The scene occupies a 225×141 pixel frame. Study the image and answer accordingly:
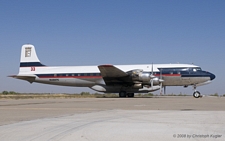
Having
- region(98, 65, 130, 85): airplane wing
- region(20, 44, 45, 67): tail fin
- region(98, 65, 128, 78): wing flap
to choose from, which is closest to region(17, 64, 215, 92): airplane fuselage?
region(20, 44, 45, 67): tail fin

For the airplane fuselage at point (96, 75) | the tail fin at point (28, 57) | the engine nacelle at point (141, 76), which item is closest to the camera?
the engine nacelle at point (141, 76)

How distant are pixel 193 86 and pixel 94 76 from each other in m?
12.8

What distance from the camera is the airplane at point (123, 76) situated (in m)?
37.7

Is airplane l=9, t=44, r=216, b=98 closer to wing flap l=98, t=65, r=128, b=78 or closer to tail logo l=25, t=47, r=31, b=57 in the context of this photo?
wing flap l=98, t=65, r=128, b=78

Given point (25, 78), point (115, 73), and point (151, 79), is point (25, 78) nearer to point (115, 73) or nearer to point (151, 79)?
point (115, 73)

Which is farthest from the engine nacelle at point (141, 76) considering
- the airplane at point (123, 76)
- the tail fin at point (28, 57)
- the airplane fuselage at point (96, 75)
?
the tail fin at point (28, 57)

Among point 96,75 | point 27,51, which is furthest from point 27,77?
point 96,75

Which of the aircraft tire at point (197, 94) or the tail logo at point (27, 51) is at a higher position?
the tail logo at point (27, 51)

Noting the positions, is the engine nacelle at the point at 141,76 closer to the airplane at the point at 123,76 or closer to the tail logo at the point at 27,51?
the airplane at the point at 123,76

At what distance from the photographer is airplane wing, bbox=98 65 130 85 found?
36750mm

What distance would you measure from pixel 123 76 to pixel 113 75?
1.25 metres

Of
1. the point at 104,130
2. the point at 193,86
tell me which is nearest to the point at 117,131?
the point at 104,130

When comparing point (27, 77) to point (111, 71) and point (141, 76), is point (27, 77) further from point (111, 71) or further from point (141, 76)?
point (141, 76)

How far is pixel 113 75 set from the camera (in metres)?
38.4
